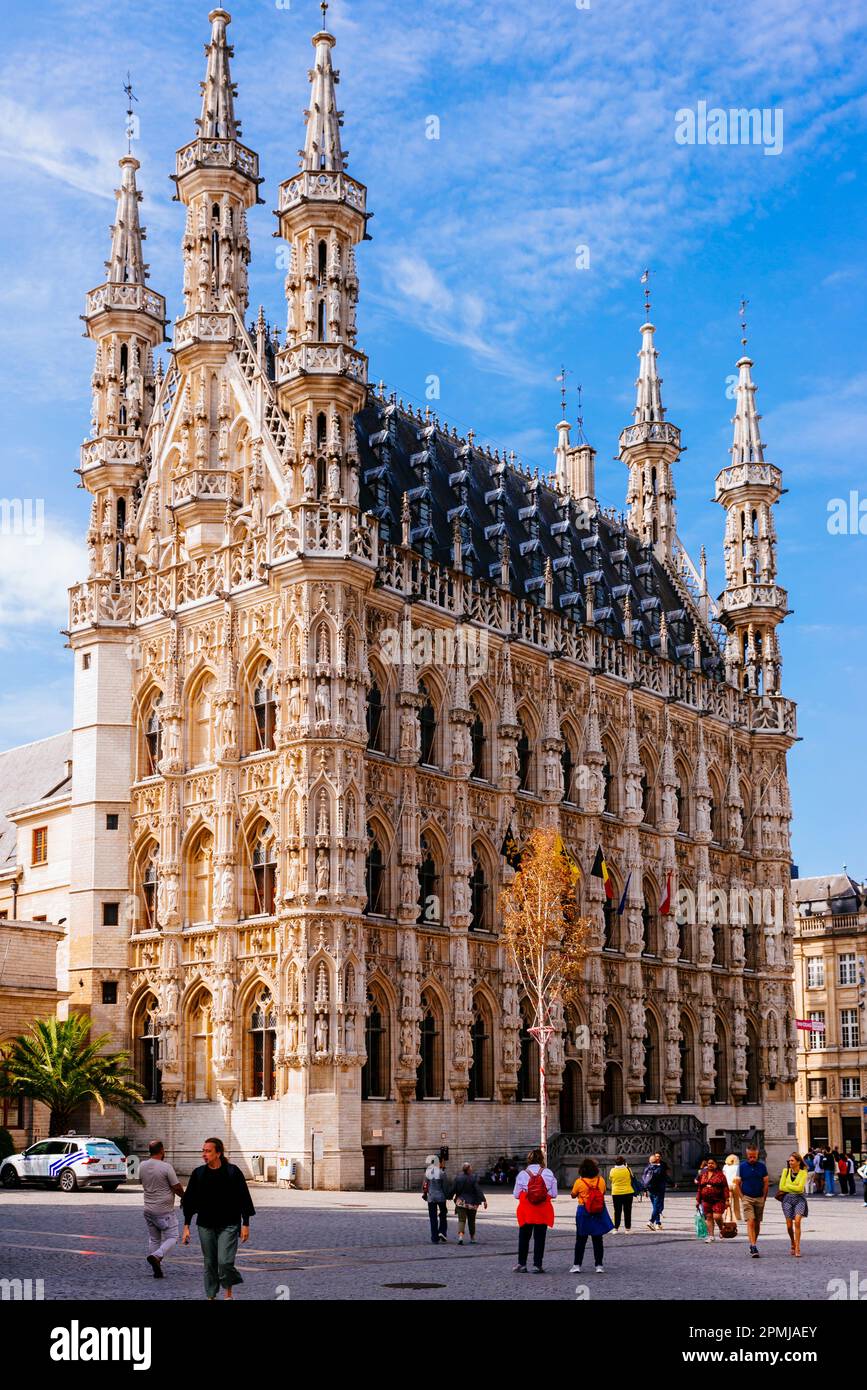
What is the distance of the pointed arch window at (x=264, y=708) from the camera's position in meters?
51.9

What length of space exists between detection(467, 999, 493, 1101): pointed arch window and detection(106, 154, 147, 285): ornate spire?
92.7 feet

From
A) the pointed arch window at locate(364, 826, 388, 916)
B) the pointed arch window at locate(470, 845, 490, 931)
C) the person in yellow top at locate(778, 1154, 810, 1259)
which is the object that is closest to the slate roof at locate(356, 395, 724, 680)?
the pointed arch window at locate(364, 826, 388, 916)

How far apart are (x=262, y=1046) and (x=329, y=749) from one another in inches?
361

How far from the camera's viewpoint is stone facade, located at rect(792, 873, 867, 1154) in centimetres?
9569

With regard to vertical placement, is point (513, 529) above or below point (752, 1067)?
above

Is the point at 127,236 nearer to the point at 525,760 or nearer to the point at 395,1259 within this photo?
the point at 525,760

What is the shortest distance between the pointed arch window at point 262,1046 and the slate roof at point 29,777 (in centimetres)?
1703

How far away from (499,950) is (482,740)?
716 centimetres

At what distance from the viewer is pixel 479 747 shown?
5772 centimetres

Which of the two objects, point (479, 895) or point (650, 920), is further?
point (650, 920)

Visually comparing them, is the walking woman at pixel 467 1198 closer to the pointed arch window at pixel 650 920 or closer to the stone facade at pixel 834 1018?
the pointed arch window at pixel 650 920

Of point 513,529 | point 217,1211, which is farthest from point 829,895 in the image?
point 217,1211

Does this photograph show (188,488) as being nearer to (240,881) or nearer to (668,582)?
(240,881)
